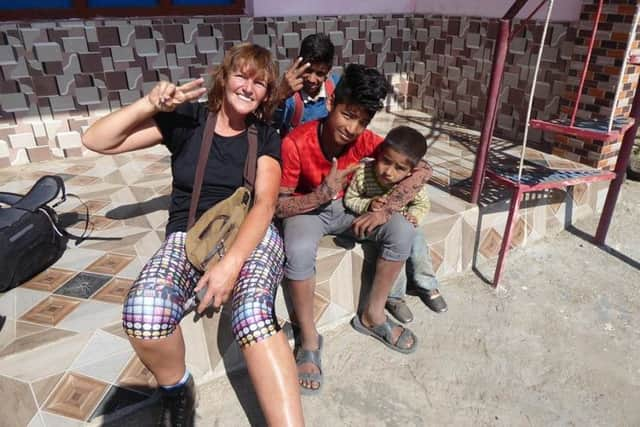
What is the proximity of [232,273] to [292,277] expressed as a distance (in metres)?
0.37

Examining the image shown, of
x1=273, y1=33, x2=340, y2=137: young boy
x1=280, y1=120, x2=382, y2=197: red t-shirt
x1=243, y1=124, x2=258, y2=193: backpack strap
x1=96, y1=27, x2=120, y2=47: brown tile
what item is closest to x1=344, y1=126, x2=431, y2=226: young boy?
x1=280, y1=120, x2=382, y2=197: red t-shirt

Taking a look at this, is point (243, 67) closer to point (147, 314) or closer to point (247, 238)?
point (247, 238)

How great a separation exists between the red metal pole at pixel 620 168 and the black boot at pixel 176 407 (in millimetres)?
2682

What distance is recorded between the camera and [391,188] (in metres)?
2.31

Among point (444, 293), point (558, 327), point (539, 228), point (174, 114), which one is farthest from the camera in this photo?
point (539, 228)

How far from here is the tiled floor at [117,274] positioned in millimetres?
1791

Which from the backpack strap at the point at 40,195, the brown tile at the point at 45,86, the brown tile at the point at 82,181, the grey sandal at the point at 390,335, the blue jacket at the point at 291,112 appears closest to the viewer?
the backpack strap at the point at 40,195

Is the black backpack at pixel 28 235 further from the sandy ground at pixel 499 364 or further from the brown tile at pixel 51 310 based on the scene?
the sandy ground at pixel 499 364

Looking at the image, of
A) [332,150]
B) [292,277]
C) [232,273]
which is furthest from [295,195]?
[232,273]

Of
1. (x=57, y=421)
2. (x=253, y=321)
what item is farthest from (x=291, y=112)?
(x=57, y=421)

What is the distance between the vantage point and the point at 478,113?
4488 mm

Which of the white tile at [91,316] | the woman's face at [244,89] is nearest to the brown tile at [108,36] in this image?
the woman's face at [244,89]

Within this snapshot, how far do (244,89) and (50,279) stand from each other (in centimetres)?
129

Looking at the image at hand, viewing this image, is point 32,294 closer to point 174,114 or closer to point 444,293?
point 174,114
